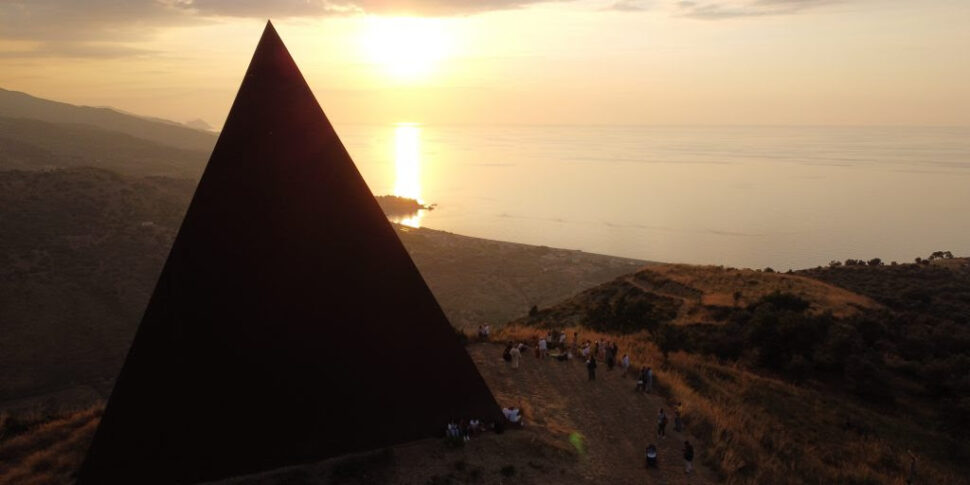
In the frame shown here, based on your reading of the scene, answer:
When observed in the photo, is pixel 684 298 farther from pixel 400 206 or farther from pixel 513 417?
pixel 400 206

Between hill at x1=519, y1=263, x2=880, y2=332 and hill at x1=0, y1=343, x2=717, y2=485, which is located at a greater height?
hill at x1=519, y1=263, x2=880, y2=332

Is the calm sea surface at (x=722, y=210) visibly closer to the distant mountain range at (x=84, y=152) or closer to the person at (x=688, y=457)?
the distant mountain range at (x=84, y=152)

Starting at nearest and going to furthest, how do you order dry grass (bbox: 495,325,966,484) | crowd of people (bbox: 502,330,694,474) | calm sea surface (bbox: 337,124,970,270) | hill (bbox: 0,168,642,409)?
dry grass (bbox: 495,325,966,484), crowd of people (bbox: 502,330,694,474), hill (bbox: 0,168,642,409), calm sea surface (bbox: 337,124,970,270)

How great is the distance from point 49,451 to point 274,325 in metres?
6.76

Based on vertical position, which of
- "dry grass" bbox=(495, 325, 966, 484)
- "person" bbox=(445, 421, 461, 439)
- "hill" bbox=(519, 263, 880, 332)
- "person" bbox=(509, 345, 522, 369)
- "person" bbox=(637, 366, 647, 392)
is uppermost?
"hill" bbox=(519, 263, 880, 332)

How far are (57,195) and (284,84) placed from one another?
53.9m

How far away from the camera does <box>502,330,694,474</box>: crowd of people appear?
15588mm

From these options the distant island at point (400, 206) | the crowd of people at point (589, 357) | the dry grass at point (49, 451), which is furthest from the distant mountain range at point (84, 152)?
the crowd of people at point (589, 357)

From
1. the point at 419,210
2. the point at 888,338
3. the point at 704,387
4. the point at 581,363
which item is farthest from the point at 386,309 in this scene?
the point at 419,210

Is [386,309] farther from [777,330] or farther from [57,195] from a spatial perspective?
[57,195]

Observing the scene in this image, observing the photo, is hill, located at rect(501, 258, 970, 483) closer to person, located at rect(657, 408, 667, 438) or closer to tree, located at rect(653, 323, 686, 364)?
tree, located at rect(653, 323, 686, 364)

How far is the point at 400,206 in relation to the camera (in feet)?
392

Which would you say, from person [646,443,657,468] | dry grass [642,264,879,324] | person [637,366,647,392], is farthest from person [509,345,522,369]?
dry grass [642,264,879,324]

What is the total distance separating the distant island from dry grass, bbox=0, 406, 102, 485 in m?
99.2
